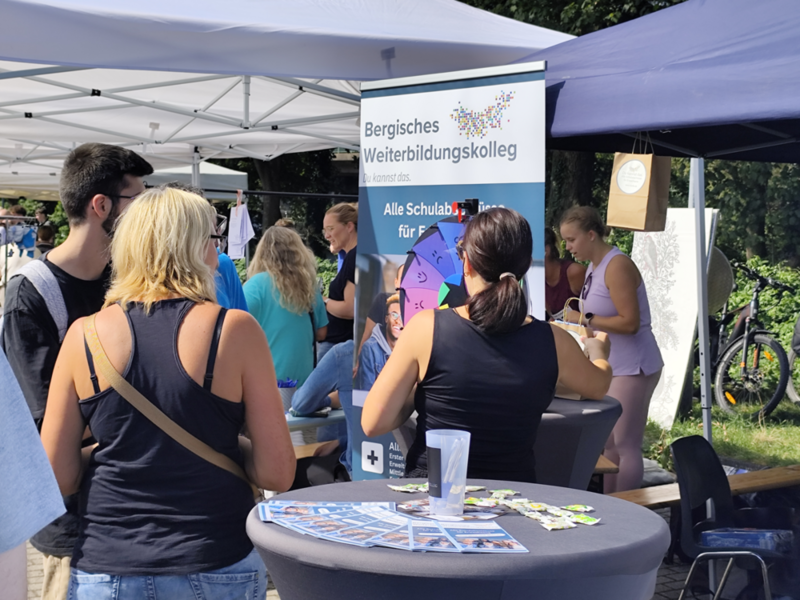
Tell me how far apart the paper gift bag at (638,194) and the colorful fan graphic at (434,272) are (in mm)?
638

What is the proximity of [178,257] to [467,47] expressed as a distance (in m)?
2.29

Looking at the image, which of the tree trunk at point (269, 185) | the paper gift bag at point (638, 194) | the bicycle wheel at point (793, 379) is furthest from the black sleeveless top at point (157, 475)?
the tree trunk at point (269, 185)

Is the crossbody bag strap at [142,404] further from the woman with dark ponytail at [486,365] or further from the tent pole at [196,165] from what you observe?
the tent pole at [196,165]

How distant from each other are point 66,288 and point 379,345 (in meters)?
1.50

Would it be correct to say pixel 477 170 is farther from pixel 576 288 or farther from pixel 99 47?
pixel 576 288

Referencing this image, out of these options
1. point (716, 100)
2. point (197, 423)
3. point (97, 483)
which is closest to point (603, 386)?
point (716, 100)

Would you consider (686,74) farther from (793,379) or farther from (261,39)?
(793,379)

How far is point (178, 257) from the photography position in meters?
1.88

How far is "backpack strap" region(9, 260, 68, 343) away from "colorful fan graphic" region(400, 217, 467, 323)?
1.45 m

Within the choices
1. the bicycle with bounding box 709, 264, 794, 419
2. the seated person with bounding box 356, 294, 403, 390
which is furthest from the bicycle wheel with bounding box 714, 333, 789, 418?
the seated person with bounding box 356, 294, 403, 390

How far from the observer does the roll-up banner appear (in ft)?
10.3

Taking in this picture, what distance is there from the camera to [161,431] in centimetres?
179

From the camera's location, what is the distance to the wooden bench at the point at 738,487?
148 inches

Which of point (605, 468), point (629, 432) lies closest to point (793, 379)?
point (629, 432)
